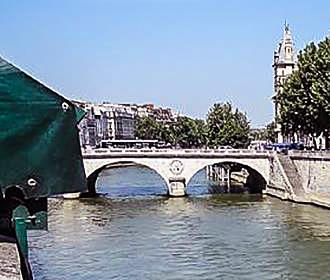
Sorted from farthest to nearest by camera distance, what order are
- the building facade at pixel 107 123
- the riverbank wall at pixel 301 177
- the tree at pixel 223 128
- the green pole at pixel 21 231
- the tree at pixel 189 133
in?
the building facade at pixel 107 123
the tree at pixel 189 133
the tree at pixel 223 128
the riverbank wall at pixel 301 177
the green pole at pixel 21 231

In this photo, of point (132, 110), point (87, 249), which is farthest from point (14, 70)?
point (132, 110)

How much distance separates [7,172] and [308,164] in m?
36.4

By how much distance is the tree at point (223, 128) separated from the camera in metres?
63.6

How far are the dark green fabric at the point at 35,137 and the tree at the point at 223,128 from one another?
57205mm

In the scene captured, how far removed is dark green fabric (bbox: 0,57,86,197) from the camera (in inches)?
227

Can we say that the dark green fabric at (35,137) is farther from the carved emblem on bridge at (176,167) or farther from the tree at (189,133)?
the tree at (189,133)

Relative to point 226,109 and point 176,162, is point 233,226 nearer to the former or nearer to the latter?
point 176,162

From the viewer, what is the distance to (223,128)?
63656 millimetres

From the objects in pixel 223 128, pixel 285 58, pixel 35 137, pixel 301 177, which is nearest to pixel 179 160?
pixel 301 177

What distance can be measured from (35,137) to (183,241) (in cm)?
2042

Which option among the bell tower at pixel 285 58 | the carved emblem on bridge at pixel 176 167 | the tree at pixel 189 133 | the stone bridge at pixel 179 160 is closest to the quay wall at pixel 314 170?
the stone bridge at pixel 179 160

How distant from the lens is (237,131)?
209 ft

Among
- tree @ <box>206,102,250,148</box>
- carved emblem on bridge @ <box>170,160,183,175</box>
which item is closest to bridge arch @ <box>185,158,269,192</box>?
carved emblem on bridge @ <box>170,160,183,175</box>

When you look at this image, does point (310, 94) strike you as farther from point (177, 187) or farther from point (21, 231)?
point (21, 231)
